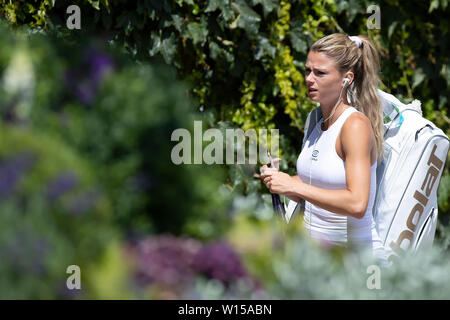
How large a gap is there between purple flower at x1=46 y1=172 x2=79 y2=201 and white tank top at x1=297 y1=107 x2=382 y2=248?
3.52 ft

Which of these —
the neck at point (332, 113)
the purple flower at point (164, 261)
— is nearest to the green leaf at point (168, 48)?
the neck at point (332, 113)

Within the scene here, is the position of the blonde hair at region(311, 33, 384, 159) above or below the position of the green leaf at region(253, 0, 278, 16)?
below

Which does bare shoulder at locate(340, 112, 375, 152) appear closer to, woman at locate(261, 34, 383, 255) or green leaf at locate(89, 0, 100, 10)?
woman at locate(261, 34, 383, 255)

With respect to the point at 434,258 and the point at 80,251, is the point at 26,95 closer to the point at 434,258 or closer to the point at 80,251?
the point at 80,251

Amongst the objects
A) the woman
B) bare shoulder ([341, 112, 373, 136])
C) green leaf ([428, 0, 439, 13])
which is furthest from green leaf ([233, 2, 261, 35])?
bare shoulder ([341, 112, 373, 136])

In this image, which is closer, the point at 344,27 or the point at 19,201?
the point at 19,201

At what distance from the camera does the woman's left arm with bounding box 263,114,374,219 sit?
1.71 meters

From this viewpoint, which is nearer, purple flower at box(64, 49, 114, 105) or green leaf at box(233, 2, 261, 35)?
purple flower at box(64, 49, 114, 105)

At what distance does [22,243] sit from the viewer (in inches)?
35.4

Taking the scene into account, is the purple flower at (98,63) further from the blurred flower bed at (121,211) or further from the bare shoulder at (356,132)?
the bare shoulder at (356,132)

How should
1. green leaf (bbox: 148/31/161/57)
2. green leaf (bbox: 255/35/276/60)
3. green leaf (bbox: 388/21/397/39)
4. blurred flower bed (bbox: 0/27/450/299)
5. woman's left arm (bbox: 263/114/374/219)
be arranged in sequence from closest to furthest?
blurred flower bed (bbox: 0/27/450/299) < woman's left arm (bbox: 263/114/374/219) < green leaf (bbox: 148/31/161/57) < green leaf (bbox: 255/35/276/60) < green leaf (bbox: 388/21/397/39)

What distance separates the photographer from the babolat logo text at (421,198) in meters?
2.11
